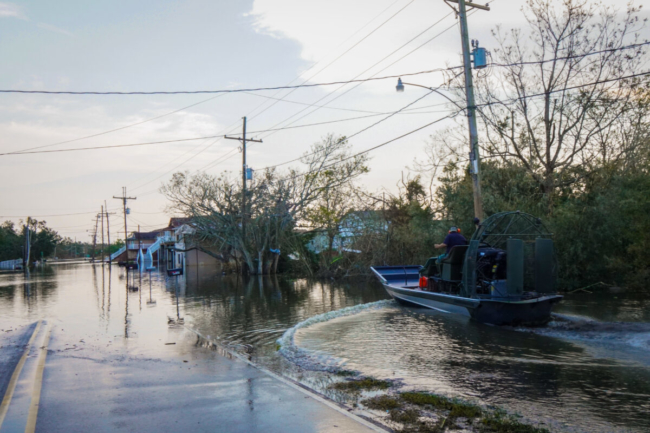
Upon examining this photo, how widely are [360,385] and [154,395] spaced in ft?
9.32

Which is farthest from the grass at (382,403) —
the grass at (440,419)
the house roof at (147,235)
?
the house roof at (147,235)

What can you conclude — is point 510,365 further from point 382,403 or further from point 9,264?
point 9,264

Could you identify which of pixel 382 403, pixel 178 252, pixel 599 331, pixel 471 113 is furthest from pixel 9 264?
pixel 382 403

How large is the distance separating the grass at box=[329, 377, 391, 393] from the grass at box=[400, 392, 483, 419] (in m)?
0.62

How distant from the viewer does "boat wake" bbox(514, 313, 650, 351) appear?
1017 cm

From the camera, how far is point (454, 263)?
1416cm

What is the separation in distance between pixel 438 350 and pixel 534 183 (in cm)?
1572

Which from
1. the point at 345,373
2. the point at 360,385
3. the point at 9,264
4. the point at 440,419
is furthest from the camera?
the point at 9,264

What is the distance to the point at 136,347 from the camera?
10938mm

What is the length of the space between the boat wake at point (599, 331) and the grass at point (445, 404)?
5.12m

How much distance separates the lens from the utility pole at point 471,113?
16.4m

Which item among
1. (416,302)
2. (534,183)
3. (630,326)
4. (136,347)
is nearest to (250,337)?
(136,347)

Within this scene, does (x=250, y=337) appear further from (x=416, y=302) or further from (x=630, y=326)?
(x=630, y=326)

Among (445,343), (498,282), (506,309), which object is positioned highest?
(498,282)
